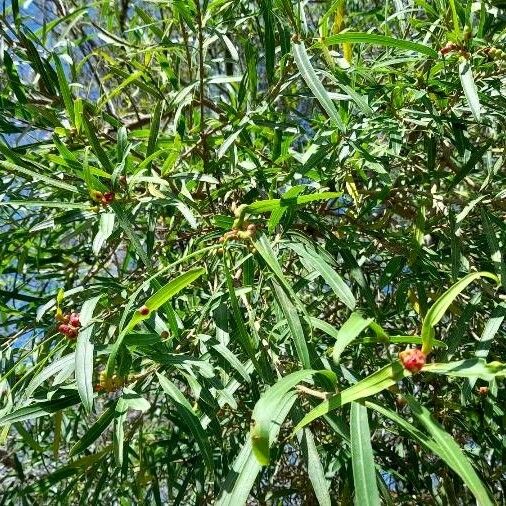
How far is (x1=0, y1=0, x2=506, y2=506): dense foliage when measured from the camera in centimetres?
79

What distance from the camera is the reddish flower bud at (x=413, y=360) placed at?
24.1 inches

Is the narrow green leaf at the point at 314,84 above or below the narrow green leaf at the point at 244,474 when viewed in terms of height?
above

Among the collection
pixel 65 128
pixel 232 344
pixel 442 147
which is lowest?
pixel 232 344

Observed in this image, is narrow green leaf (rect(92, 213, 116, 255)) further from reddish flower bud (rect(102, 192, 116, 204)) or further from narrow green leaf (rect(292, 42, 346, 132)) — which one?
narrow green leaf (rect(292, 42, 346, 132))

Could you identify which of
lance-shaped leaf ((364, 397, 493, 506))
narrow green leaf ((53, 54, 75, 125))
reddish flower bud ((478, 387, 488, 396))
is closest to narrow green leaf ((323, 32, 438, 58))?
narrow green leaf ((53, 54, 75, 125))

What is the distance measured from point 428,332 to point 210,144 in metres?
0.79

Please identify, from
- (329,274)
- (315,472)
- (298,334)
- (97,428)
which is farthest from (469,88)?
(97,428)

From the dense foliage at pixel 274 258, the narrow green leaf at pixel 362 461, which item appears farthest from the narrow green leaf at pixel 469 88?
the narrow green leaf at pixel 362 461

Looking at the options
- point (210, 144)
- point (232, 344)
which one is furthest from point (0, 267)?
point (232, 344)

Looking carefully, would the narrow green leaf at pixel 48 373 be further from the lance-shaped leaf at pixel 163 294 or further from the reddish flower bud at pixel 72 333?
the lance-shaped leaf at pixel 163 294

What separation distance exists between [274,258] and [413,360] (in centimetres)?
22

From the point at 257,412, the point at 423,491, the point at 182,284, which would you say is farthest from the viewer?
the point at 423,491

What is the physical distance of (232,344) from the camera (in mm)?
1134

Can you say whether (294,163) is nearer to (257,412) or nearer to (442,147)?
(442,147)
